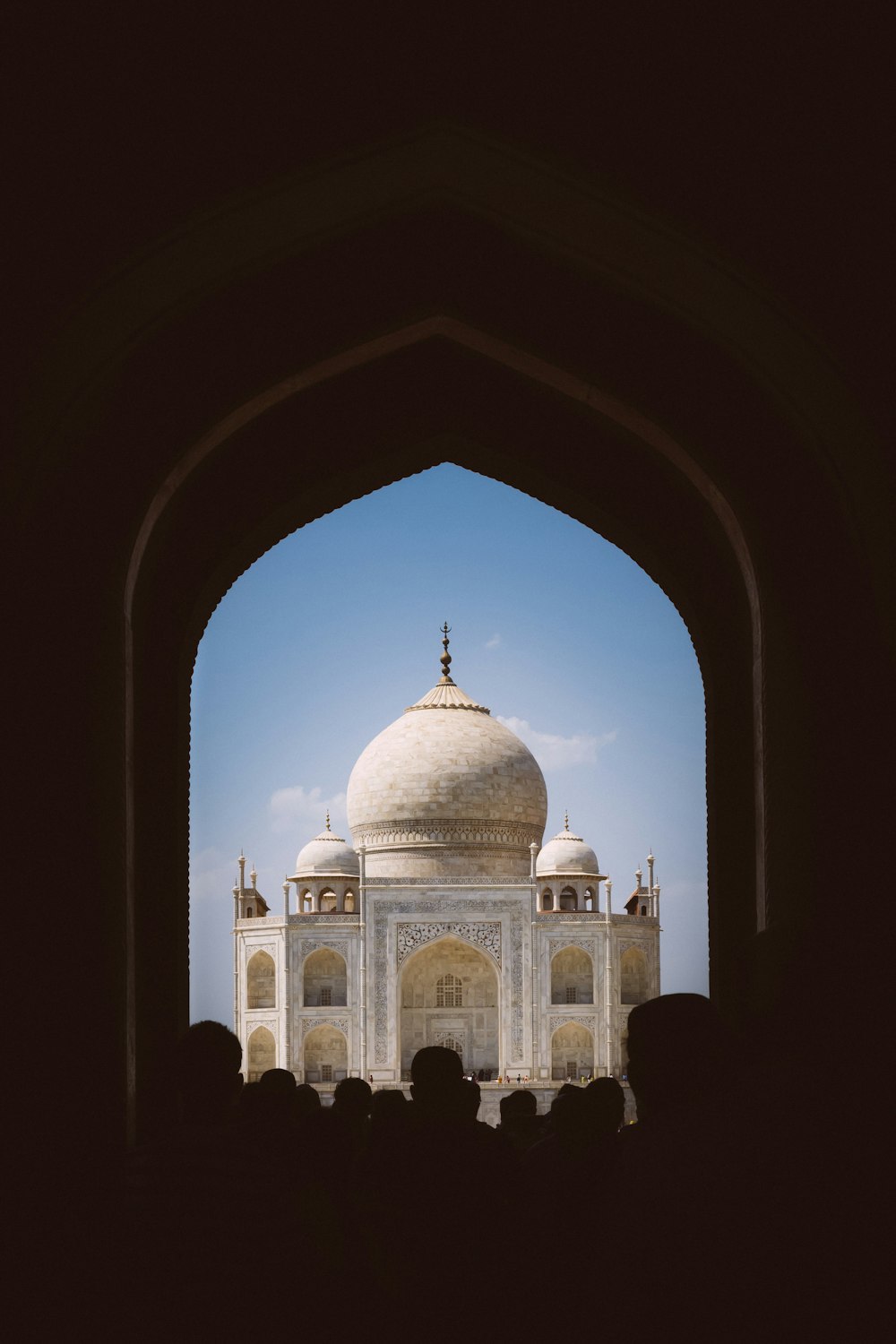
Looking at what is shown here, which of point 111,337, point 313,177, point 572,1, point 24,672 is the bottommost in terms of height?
point 24,672

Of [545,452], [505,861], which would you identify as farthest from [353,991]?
[545,452]

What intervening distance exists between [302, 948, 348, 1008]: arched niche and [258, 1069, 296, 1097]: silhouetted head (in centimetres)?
2010

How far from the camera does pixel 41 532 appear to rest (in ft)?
14.3

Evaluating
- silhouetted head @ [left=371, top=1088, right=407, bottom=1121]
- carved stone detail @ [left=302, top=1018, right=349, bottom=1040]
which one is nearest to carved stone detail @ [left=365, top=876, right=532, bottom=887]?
A: carved stone detail @ [left=302, top=1018, right=349, bottom=1040]

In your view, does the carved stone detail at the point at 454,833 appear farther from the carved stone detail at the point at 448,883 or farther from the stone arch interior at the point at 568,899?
the carved stone detail at the point at 448,883

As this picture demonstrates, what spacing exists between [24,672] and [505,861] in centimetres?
2109

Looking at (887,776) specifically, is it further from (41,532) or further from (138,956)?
(138,956)

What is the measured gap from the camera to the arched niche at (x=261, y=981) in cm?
2389

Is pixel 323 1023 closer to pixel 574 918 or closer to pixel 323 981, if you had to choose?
pixel 323 981

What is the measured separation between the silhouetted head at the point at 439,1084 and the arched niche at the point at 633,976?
21953 mm

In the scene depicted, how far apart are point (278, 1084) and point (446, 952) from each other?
2046cm

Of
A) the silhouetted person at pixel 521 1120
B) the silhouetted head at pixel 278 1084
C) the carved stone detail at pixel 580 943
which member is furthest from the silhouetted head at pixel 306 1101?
the carved stone detail at pixel 580 943

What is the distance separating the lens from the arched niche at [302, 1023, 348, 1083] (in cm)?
2323

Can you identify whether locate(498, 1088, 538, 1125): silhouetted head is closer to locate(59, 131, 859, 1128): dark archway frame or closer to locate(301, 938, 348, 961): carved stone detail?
locate(59, 131, 859, 1128): dark archway frame
